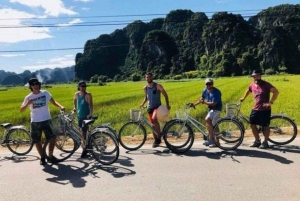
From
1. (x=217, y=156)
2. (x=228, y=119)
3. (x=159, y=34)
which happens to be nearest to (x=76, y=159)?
(x=217, y=156)

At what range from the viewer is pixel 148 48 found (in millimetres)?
116875

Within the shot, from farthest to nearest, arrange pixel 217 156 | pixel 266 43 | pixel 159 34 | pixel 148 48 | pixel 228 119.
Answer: pixel 148 48
pixel 159 34
pixel 266 43
pixel 228 119
pixel 217 156

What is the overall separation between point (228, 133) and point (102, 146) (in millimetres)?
2630

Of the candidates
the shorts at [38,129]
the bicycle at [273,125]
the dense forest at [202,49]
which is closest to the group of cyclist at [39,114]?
the shorts at [38,129]

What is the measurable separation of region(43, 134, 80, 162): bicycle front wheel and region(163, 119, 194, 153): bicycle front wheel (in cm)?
188

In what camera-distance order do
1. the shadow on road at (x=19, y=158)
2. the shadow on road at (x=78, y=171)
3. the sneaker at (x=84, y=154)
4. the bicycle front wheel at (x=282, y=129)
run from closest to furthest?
the shadow on road at (x=78, y=171) → the sneaker at (x=84, y=154) → the shadow on road at (x=19, y=158) → the bicycle front wheel at (x=282, y=129)

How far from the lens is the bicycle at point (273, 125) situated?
661 centimetres

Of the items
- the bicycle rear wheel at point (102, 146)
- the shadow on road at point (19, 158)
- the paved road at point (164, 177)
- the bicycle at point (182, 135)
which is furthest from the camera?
the bicycle at point (182, 135)

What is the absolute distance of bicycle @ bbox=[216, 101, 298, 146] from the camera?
6609 mm

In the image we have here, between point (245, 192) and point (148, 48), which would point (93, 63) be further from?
point (245, 192)

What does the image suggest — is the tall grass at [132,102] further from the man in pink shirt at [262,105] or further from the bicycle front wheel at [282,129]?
the man in pink shirt at [262,105]

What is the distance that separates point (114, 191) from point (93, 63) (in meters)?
120

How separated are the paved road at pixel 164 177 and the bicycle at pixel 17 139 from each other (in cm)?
44

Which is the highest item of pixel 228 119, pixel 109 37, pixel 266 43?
pixel 109 37
